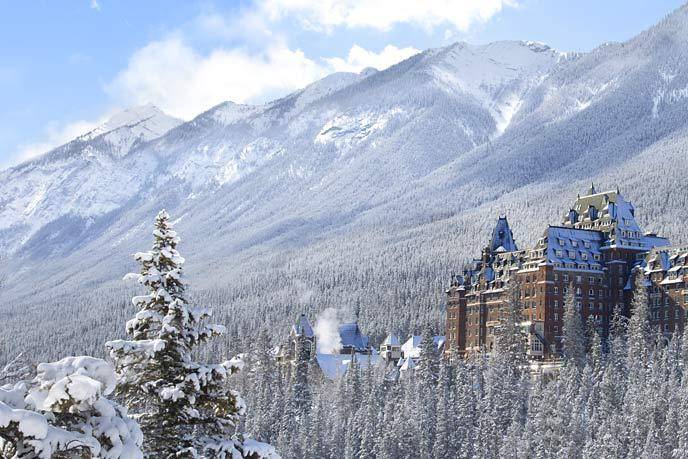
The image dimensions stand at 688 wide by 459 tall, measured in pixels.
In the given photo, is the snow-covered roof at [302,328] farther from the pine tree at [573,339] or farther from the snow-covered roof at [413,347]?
the pine tree at [573,339]

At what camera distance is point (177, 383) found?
1819cm

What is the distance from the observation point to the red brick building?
372 ft

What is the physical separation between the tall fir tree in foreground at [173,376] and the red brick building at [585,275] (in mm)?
99734

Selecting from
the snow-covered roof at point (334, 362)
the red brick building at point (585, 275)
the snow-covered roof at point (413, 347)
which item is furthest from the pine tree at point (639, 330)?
the snow-covered roof at point (334, 362)

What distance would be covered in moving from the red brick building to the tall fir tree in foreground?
327ft

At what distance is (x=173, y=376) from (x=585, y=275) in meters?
107

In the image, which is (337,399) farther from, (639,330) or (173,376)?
(173,376)

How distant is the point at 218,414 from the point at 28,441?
704cm

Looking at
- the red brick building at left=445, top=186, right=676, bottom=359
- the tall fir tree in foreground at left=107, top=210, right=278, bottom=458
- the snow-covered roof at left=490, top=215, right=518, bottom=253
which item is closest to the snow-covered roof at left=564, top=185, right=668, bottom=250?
the red brick building at left=445, top=186, right=676, bottom=359

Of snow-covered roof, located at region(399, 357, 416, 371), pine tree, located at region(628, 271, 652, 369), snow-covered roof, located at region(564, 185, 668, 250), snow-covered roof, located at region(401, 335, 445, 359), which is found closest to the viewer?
pine tree, located at region(628, 271, 652, 369)

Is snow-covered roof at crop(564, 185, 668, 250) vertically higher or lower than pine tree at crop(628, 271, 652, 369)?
higher

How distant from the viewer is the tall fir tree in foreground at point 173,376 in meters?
17.8

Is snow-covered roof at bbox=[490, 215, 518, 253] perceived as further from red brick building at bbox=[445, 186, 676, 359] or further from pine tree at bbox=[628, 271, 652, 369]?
pine tree at bbox=[628, 271, 652, 369]

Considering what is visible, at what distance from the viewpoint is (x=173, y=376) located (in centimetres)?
1825
